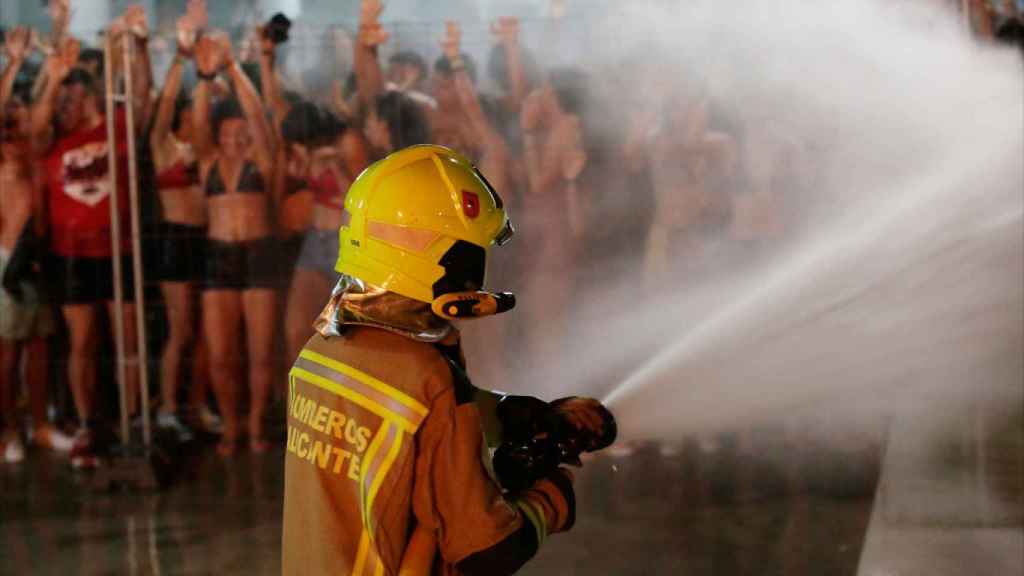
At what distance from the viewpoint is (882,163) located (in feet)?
22.9

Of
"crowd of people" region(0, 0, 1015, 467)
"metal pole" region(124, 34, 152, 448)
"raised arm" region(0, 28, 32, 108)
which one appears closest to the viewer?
"metal pole" region(124, 34, 152, 448)

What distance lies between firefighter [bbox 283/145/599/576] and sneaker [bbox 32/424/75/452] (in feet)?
17.1

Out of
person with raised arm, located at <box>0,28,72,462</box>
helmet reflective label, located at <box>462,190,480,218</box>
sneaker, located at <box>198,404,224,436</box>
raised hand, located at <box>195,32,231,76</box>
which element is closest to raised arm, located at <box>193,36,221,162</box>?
raised hand, located at <box>195,32,231,76</box>

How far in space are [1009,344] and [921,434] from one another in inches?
32.8

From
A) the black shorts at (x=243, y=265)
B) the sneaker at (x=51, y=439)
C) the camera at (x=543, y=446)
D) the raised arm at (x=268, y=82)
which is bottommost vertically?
the sneaker at (x=51, y=439)

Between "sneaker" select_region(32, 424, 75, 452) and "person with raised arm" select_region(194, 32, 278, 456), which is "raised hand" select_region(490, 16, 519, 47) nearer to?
"person with raised arm" select_region(194, 32, 278, 456)

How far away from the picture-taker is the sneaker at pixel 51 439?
7449 millimetres

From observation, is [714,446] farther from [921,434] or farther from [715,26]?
[715,26]

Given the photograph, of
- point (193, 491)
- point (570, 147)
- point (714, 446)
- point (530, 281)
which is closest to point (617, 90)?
point (570, 147)

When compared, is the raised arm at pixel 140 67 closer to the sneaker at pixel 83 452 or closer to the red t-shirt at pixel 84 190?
the red t-shirt at pixel 84 190

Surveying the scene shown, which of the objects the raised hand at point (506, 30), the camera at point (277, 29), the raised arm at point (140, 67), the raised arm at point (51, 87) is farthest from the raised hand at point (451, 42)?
the raised arm at point (51, 87)

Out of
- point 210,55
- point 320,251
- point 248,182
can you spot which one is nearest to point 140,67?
point 210,55

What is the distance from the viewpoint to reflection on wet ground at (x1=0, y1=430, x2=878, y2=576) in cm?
526

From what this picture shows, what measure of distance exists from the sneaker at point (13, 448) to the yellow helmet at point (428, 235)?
5.26 metres
